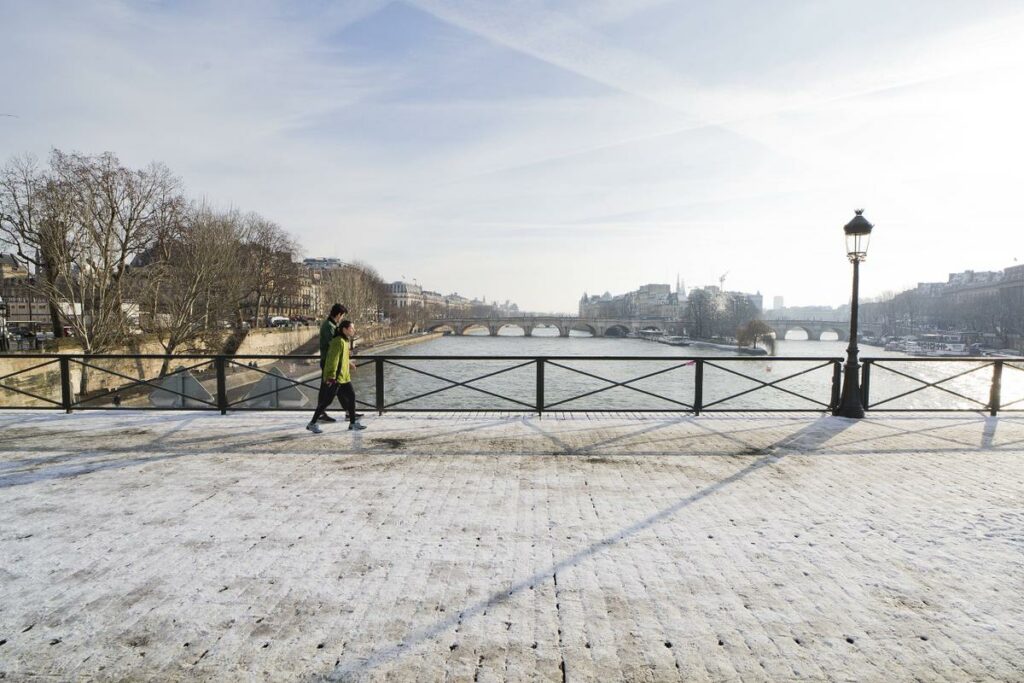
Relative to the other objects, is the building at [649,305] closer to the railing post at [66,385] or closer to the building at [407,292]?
the building at [407,292]

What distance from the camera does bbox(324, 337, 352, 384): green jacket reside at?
716 centimetres

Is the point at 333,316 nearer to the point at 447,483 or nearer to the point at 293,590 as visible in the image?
the point at 447,483

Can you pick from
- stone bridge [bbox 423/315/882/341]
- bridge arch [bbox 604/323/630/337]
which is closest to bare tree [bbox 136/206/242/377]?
stone bridge [bbox 423/315/882/341]

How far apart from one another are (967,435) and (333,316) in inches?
331

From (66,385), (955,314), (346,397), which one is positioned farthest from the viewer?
(955,314)

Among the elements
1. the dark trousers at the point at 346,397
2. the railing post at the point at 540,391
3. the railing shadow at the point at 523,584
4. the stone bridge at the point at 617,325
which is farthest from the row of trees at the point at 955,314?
the dark trousers at the point at 346,397

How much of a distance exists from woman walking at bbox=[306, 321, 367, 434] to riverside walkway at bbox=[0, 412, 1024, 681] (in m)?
1.04

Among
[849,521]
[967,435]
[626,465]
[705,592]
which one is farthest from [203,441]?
[967,435]

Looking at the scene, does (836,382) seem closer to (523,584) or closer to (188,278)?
(523,584)

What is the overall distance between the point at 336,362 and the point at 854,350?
25.4ft

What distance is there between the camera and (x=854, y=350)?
862 centimetres

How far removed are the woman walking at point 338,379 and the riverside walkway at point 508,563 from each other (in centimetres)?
104

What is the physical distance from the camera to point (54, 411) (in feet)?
28.1

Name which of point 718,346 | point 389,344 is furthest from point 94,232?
point 718,346
